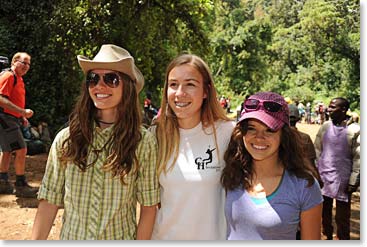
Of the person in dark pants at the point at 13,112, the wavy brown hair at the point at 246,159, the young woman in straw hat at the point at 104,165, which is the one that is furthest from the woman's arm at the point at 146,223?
the person in dark pants at the point at 13,112

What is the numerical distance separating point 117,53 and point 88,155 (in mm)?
284

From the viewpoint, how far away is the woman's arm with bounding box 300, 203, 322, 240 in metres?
0.98

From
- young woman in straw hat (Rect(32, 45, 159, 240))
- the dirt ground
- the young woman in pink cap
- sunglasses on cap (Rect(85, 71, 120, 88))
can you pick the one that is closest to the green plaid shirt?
young woman in straw hat (Rect(32, 45, 159, 240))

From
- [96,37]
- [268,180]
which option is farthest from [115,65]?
[96,37]

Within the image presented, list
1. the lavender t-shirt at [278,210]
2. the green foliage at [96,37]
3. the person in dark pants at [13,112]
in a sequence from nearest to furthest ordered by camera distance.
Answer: the lavender t-shirt at [278,210]
the person in dark pants at [13,112]
the green foliage at [96,37]

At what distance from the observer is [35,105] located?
484 cm

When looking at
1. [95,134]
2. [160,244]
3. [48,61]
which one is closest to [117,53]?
[95,134]

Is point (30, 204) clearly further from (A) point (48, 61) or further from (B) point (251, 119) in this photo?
(A) point (48, 61)

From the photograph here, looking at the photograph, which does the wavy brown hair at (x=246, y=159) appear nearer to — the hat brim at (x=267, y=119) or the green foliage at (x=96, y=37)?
the hat brim at (x=267, y=119)

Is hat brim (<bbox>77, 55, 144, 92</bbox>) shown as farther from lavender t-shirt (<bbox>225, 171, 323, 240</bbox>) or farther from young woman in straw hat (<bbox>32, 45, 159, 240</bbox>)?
lavender t-shirt (<bbox>225, 171, 323, 240</bbox>)

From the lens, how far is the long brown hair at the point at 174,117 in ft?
3.62

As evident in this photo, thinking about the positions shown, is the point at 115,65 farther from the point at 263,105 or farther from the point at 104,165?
the point at 263,105

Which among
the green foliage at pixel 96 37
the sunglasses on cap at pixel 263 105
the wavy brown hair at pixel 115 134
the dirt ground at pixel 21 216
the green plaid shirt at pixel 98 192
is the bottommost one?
the dirt ground at pixel 21 216

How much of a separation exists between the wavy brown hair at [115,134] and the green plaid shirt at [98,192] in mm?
16
